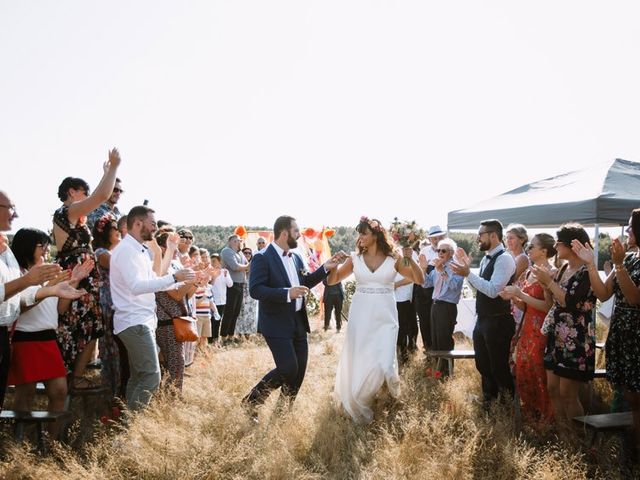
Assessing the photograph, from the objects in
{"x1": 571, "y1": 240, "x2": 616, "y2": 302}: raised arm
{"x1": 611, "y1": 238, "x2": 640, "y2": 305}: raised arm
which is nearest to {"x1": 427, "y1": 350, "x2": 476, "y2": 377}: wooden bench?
{"x1": 571, "y1": 240, "x2": 616, "y2": 302}: raised arm

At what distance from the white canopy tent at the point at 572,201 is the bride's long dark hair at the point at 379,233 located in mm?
3122

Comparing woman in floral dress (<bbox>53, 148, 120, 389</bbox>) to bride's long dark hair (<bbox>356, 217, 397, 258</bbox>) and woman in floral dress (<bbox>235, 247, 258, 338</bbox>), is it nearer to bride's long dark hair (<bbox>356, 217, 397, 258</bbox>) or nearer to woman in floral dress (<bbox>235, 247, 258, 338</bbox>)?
bride's long dark hair (<bbox>356, 217, 397, 258</bbox>)

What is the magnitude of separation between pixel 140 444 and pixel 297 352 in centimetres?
172

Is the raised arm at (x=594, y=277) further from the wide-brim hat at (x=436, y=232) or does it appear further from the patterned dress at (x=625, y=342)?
the wide-brim hat at (x=436, y=232)

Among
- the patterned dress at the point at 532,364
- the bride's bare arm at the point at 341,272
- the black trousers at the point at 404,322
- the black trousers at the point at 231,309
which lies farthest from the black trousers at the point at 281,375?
the black trousers at the point at 231,309

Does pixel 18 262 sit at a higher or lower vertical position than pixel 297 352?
higher

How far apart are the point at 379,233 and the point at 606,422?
243 cm

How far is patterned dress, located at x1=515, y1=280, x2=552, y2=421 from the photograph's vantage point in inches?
190

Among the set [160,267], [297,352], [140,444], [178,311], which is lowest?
[140,444]

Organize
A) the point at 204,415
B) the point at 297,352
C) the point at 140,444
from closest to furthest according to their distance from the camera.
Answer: the point at 140,444
the point at 204,415
the point at 297,352

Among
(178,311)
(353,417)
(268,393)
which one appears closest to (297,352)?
(268,393)

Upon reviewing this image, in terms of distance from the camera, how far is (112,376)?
531 centimetres

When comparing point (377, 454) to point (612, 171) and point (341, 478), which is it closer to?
point (341, 478)

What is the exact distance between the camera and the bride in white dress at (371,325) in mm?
4777
